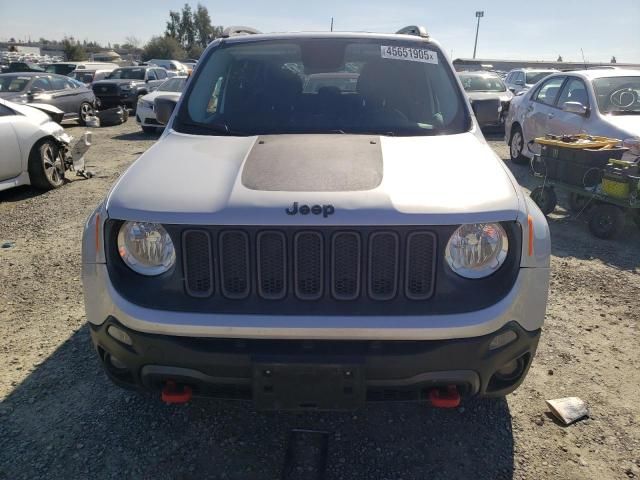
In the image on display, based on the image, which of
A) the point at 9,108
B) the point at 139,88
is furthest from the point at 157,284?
the point at 139,88

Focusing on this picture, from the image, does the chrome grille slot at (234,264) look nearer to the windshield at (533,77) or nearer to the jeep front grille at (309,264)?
the jeep front grille at (309,264)

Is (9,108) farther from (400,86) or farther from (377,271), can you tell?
(377,271)

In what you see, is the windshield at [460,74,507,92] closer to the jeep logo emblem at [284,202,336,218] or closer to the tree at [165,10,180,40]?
the jeep logo emblem at [284,202,336,218]

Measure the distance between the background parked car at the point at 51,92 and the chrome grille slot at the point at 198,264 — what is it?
1209cm

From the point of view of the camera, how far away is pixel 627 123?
22.1 feet

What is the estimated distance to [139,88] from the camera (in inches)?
736

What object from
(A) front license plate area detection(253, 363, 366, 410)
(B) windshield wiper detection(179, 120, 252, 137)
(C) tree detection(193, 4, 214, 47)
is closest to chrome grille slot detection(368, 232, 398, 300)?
(A) front license plate area detection(253, 363, 366, 410)

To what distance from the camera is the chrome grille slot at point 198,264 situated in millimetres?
2146

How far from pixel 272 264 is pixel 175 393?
2.38ft

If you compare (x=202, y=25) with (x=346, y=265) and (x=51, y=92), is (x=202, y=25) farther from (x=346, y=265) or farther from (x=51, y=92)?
(x=346, y=265)

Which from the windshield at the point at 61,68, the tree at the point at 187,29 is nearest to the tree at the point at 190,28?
the tree at the point at 187,29

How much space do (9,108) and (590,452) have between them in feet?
25.6

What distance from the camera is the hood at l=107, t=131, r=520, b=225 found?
2074mm

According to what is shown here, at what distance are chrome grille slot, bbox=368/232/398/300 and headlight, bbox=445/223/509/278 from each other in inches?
9.4
